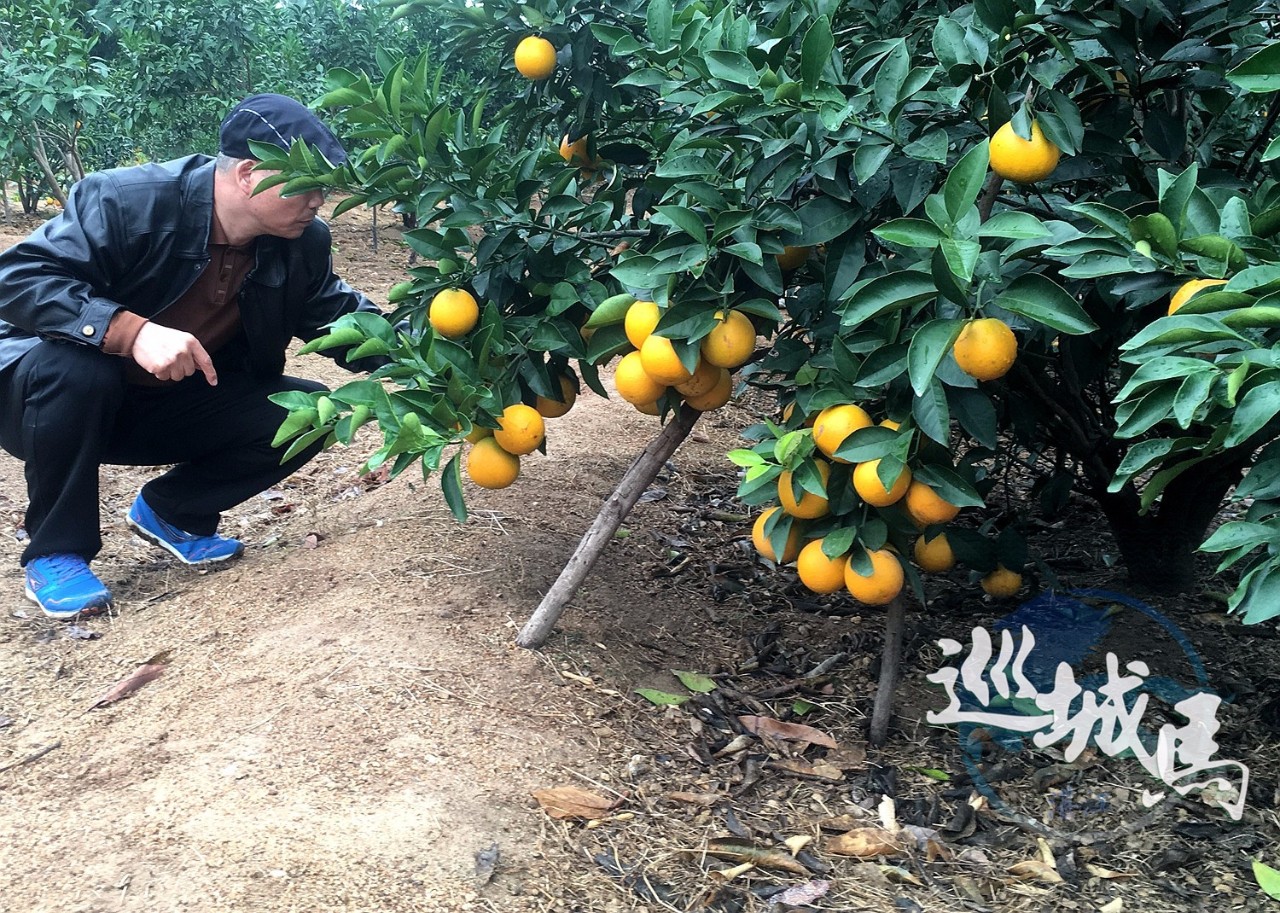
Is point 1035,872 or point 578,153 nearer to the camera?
point 1035,872

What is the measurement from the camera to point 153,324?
9.11 ft

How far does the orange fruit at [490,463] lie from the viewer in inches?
90.4

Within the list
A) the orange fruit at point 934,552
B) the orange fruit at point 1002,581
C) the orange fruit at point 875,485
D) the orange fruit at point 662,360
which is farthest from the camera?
the orange fruit at point 1002,581

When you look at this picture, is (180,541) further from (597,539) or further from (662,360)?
(662,360)

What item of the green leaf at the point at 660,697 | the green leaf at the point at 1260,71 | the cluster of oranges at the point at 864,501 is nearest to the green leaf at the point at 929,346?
the cluster of oranges at the point at 864,501

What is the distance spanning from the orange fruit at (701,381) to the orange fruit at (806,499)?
0.25m

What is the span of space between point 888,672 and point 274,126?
2.09 metres

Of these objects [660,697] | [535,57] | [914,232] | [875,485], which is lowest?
[660,697]

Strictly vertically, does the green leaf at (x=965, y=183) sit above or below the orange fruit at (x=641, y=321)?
above

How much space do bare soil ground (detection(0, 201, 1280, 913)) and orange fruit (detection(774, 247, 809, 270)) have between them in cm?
105

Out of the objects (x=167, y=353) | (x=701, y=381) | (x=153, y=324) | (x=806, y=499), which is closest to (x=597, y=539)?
(x=701, y=381)

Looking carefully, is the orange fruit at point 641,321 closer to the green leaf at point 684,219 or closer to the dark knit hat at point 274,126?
the green leaf at point 684,219

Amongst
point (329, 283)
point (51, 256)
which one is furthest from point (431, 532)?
point (51, 256)

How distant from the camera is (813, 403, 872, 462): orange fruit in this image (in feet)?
6.00
